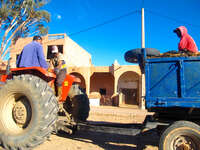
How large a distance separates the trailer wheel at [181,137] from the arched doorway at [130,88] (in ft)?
50.5

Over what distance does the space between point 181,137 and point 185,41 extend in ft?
6.21

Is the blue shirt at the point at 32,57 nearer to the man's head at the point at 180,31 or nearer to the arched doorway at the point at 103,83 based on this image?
the man's head at the point at 180,31

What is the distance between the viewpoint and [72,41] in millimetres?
21297

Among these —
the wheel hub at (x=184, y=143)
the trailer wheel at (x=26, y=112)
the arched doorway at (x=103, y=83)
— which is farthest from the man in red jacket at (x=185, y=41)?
the arched doorway at (x=103, y=83)

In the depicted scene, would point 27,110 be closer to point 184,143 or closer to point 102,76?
point 184,143

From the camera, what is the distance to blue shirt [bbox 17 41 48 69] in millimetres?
3197

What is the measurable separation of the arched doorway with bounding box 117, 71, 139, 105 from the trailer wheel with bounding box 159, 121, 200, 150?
15401mm

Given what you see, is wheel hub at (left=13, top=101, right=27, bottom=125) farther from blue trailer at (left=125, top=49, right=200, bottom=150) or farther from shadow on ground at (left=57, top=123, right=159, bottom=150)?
blue trailer at (left=125, top=49, right=200, bottom=150)

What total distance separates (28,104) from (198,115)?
322 cm

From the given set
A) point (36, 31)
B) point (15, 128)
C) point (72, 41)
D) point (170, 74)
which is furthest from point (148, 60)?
point (36, 31)

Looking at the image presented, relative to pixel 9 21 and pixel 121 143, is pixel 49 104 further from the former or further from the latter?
pixel 9 21

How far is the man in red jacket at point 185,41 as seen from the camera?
3.18 metres

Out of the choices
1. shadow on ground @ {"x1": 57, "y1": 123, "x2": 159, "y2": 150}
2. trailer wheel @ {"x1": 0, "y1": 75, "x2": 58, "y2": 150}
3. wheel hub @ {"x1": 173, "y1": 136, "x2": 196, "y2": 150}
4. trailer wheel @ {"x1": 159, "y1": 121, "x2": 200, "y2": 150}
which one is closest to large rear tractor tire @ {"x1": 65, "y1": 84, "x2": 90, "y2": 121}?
shadow on ground @ {"x1": 57, "y1": 123, "x2": 159, "y2": 150}

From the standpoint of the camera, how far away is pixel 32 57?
128 inches
